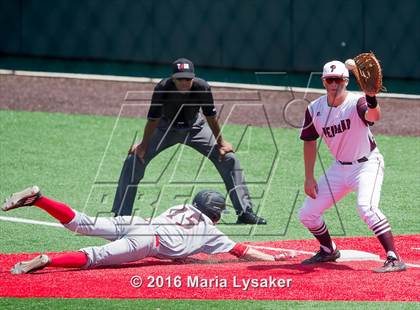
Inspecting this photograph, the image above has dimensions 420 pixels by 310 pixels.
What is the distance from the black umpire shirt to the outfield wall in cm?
716

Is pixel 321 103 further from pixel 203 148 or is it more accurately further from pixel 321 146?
pixel 321 146

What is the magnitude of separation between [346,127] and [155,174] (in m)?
4.58

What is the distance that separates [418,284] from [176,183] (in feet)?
16.0

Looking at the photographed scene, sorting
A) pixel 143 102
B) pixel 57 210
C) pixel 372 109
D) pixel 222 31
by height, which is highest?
pixel 222 31

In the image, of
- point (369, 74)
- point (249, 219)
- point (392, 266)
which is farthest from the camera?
point (249, 219)

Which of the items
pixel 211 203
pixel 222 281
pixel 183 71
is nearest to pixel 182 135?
pixel 183 71

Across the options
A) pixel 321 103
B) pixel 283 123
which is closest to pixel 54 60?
pixel 283 123

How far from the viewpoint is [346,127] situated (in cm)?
888

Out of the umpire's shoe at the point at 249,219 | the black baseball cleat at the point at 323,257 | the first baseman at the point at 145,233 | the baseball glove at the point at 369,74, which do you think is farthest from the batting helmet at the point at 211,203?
the umpire's shoe at the point at 249,219

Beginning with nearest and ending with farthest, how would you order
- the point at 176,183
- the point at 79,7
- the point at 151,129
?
the point at 151,129 < the point at 176,183 < the point at 79,7

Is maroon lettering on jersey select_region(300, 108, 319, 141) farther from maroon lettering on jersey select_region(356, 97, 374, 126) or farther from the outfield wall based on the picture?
the outfield wall

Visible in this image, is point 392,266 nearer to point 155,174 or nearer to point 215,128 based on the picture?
point 215,128

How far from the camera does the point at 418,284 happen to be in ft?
26.8

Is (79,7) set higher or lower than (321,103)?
higher
